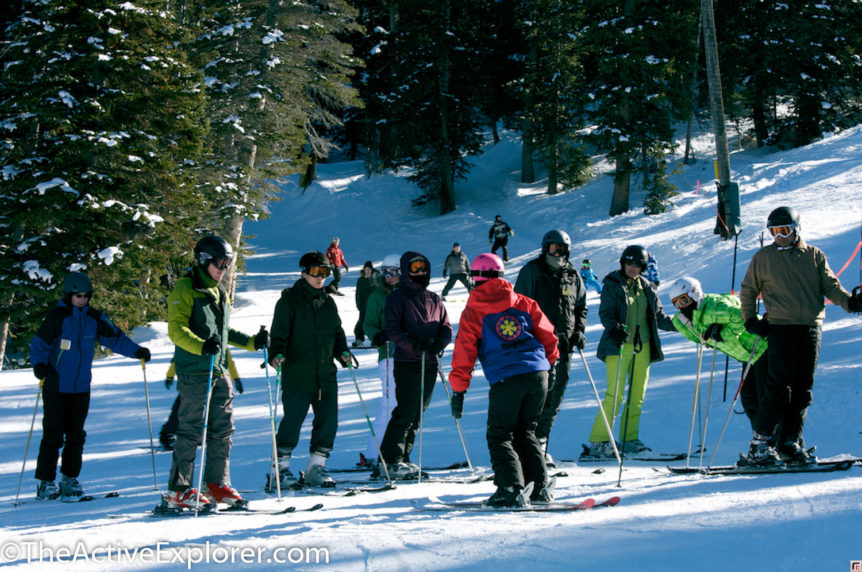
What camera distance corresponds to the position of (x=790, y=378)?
18.4 ft

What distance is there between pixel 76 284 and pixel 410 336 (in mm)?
3152

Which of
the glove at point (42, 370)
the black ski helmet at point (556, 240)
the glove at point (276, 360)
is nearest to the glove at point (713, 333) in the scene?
the black ski helmet at point (556, 240)

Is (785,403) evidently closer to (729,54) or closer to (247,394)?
(247,394)

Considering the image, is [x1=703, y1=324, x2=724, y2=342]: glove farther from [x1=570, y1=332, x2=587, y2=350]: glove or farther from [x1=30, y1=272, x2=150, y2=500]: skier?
[x1=30, y1=272, x2=150, y2=500]: skier

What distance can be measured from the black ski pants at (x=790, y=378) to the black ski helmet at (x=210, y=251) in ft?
14.4

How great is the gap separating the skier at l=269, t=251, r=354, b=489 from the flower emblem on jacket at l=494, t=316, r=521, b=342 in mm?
1728

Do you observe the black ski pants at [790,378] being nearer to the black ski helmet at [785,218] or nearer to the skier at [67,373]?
the black ski helmet at [785,218]

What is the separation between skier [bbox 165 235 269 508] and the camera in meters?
5.21

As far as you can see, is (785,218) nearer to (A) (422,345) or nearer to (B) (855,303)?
(B) (855,303)

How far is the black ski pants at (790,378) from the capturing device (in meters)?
5.61

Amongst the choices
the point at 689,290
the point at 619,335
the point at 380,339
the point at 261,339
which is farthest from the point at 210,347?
the point at 689,290

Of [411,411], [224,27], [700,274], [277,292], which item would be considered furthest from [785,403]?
[277,292]

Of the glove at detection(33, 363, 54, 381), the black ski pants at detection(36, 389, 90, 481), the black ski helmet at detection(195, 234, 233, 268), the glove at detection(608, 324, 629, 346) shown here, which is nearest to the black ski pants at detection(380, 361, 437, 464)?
the glove at detection(608, 324, 629, 346)

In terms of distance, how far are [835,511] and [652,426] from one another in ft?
14.0
